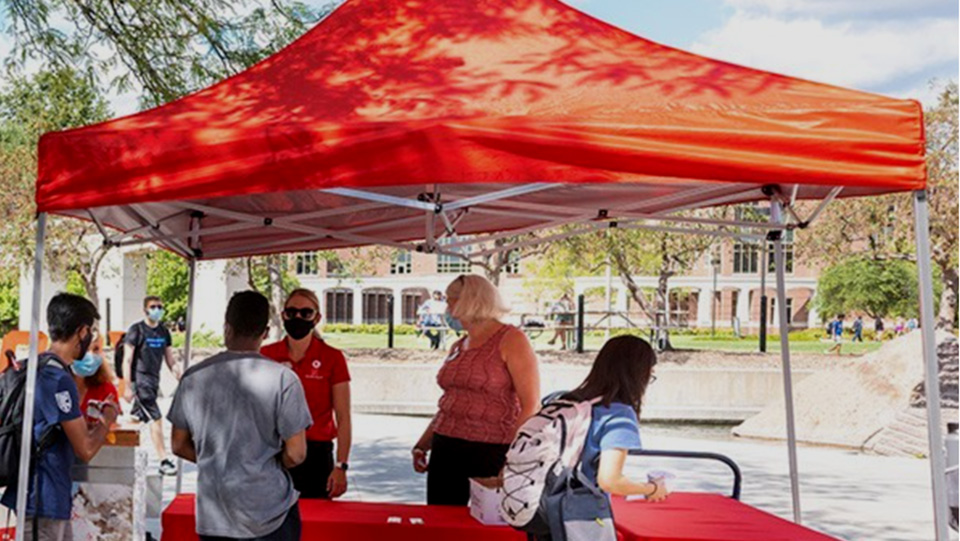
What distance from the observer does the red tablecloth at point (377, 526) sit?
525 cm

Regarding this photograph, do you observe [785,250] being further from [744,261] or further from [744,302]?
[744,261]

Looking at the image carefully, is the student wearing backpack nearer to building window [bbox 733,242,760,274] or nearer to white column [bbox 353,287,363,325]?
white column [bbox 353,287,363,325]

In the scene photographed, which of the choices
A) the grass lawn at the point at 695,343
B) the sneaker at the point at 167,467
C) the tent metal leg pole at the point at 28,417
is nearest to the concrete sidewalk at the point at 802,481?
the sneaker at the point at 167,467

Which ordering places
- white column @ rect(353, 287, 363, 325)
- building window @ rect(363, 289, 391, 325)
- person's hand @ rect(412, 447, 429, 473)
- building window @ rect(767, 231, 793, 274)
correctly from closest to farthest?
person's hand @ rect(412, 447, 429, 473) → building window @ rect(767, 231, 793, 274) → white column @ rect(353, 287, 363, 325) → building window @ rect(363, 289, 391, 325)

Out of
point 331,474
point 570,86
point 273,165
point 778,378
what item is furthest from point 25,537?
point 778,378

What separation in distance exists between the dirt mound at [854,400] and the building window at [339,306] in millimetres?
84016

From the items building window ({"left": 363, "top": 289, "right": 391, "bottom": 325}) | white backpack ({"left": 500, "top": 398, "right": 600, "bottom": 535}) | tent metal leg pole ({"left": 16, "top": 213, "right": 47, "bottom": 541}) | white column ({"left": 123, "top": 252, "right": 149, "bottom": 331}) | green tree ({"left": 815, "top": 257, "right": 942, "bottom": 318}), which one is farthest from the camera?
building window ({"left": 363, "top": 289, "right": 391, "bottom": 325})

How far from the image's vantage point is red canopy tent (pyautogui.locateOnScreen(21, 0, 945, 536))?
454cm

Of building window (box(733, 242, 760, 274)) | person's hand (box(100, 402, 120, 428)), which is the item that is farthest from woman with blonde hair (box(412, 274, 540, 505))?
building window (box(733, 242, 760, 274))

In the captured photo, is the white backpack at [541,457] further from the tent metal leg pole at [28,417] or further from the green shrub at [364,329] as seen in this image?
the green shrub at [364,329]

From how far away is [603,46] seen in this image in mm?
5672

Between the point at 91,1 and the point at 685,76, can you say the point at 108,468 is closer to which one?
the point at 685,76

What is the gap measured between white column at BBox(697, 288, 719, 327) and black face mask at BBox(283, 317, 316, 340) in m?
87.6

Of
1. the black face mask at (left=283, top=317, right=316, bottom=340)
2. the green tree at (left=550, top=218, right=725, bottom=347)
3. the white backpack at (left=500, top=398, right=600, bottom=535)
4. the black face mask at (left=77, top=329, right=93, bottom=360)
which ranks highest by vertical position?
the green tree at (left=550, top=218, right=725, bottom=347)
